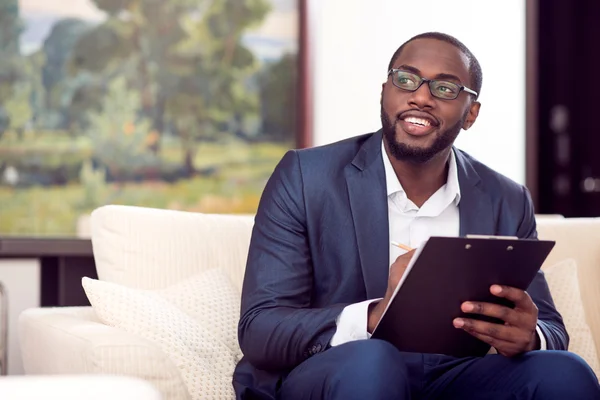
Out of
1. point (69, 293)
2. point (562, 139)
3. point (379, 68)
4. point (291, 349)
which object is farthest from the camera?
point (562, 139)

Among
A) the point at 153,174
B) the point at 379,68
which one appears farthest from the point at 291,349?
the point at 379,68

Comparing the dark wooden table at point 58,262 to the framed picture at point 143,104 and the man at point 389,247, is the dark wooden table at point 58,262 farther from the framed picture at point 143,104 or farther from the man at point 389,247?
the man at point 389,247

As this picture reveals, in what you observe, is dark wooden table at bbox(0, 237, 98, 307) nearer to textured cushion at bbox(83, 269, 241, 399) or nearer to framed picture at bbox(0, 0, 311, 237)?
framed picture at bbox(0, 0, 311, 237)

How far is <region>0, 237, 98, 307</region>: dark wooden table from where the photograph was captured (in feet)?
11.1

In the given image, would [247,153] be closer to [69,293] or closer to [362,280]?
[69,293]

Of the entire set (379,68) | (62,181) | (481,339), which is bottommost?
(481,339)

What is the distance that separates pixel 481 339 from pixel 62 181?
249cm

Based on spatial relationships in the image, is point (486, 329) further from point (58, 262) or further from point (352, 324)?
point (58, 262)

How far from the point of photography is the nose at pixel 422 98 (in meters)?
2.16

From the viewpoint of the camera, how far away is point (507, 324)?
1920mm

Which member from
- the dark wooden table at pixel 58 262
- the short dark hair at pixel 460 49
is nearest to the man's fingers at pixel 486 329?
the short dark hair at pixel 460 49

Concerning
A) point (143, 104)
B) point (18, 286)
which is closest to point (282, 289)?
point (18, 286)

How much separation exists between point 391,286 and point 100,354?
561 millimetres

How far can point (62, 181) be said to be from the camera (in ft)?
13.2
